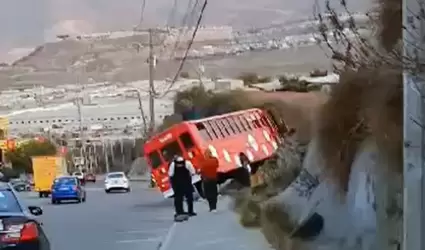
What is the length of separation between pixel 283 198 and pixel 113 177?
4911 centimetres

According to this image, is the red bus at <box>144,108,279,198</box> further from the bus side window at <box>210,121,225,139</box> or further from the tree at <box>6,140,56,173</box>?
the tree at <box>6,140,56,173</box>

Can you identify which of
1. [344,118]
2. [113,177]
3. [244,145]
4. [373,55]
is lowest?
[113,177]

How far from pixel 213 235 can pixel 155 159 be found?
18.7 metres

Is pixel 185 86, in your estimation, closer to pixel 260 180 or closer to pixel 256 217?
pixel 260 180

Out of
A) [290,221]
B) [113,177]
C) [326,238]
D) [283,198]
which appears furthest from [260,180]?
[113,177]

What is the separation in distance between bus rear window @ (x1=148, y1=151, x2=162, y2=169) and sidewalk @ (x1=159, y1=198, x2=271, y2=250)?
1203cm

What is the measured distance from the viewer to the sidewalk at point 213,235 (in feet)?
67.4

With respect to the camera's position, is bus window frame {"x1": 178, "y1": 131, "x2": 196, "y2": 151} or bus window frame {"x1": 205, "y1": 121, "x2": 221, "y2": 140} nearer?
bus window frame {"x1": 178, "y1": 131, "x2": 196, "y2": 151}

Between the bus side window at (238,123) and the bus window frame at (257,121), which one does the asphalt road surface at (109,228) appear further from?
the bus window frame at (257,121)

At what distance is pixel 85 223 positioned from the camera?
31.6 m

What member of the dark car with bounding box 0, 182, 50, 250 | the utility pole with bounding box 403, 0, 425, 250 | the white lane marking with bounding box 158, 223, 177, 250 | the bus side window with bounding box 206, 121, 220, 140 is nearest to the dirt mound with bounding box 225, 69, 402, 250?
the utility pole with bounding box 403, 0, 425, 250

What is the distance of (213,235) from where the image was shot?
23188 mm

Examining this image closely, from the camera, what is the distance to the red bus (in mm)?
40656

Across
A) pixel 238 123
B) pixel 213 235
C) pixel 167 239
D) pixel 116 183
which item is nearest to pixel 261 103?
pixel 238 123
